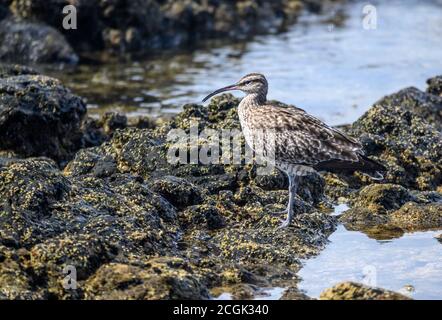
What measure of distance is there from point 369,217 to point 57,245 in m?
4.52

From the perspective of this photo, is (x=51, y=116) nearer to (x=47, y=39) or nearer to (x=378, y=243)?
(x=378, y=243)

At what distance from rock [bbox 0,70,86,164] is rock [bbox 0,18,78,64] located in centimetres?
986

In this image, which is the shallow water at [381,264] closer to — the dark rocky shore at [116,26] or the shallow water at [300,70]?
the shallow water at [300,70]

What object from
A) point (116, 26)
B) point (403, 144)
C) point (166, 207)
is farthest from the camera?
point (116, 26)

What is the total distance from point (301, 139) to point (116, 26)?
17.1 m

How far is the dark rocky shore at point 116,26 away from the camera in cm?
2452

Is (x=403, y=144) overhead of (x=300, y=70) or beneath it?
overhead

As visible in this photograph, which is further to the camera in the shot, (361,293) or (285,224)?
(285,224)

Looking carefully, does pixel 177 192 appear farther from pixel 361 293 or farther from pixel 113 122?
pixel 113 122

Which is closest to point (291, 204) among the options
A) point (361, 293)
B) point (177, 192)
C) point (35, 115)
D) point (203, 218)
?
point (203, 218)

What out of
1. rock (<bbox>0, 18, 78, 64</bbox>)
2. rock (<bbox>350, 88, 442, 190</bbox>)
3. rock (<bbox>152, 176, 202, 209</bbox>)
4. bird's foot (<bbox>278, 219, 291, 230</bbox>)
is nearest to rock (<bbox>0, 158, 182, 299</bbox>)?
rock (<bbox>152, 176, 202, 209</bbox>)

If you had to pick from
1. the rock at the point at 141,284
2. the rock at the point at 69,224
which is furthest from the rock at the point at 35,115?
the rock at the point at 141,284

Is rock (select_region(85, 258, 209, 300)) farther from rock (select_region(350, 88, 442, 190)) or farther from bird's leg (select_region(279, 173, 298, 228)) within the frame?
rock (select_region(350, 88, 442, 190))

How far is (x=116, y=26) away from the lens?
26734 millimetres
